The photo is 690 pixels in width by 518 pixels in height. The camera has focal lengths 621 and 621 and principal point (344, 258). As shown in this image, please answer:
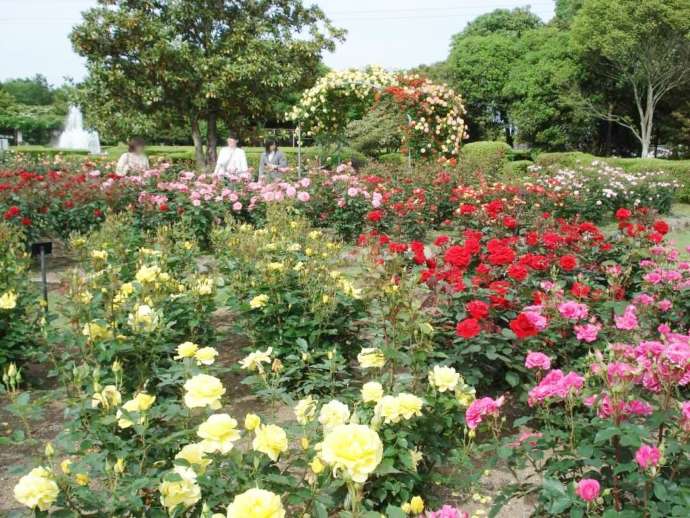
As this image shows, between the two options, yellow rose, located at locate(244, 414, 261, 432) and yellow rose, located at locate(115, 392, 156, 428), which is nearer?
yellow rose, located at locate(244, 414, 261, 432)

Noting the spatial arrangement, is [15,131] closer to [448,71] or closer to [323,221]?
→ [448,71]

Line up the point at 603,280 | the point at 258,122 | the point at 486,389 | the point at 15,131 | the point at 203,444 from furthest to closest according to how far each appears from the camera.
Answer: the point at 15,131
the point at 258,122
the point at 603,280
the point at 486,389
the point at 203,444

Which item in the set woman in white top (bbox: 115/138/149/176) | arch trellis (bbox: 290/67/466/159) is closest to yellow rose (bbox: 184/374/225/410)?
woman in white top (bbox: 115/138/149/176)

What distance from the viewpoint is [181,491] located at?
1.38 m

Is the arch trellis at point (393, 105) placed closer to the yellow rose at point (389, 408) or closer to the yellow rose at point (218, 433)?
the yellow rose at point (389, 408)

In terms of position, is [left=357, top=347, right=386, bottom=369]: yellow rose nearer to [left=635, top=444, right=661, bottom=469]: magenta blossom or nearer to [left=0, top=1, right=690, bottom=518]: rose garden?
[left=0, top=1, right=690, bottom=518]: rose garden

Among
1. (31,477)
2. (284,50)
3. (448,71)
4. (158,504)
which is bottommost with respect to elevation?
(158,504)

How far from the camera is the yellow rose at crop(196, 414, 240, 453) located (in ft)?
4.61

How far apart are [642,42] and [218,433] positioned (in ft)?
75.7

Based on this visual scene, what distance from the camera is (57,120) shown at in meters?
45.8

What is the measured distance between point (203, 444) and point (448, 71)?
31064 mm

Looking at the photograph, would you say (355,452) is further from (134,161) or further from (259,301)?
(134,161)

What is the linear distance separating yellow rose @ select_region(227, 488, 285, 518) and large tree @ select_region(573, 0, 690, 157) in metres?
22.5

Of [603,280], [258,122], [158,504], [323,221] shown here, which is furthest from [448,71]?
[158,504]
